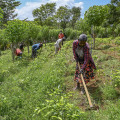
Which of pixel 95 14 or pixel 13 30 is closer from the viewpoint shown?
pixel 13 30

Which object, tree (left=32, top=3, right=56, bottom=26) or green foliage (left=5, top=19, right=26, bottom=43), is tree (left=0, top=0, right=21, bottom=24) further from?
green foliage (left=5, top=19, right=26, bottom=43)

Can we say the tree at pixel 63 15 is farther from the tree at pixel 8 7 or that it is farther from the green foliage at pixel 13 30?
the green foliage at pixel 13 30

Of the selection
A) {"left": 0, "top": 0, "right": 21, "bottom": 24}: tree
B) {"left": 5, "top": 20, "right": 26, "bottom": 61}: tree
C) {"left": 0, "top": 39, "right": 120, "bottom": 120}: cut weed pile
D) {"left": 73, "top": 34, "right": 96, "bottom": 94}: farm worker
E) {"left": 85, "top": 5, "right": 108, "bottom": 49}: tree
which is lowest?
{"left": 0, "top": 39, "right": 120, "bottom": 120}: cut weed pile

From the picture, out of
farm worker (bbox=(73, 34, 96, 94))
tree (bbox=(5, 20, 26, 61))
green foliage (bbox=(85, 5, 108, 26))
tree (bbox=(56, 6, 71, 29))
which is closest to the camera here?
farm worker (bbox=(73, 34, 96, 94))

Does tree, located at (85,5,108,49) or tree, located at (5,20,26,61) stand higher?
tree, located at (85,5,108,49)

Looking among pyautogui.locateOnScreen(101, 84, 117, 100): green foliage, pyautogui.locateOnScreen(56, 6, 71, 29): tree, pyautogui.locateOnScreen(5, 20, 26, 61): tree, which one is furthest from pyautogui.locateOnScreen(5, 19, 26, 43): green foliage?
pyautogui.locateOnScreen(56, 6, 71, 29): tree

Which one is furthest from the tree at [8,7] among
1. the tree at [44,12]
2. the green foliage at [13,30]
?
the green foliage at [13,30]

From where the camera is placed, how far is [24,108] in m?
2.97

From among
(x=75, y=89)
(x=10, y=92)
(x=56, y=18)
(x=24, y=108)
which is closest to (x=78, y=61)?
(x=75, y=89)

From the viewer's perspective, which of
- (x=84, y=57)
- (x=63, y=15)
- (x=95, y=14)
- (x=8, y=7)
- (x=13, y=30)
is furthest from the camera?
(x=63, y=15)

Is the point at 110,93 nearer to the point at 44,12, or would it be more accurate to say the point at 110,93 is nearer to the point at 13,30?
the point at 13,30

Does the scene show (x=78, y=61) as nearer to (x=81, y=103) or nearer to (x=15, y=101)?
(x=81, y=103)

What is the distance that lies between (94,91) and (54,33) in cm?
1735

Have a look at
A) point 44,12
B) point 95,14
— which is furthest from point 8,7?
point 95,14
